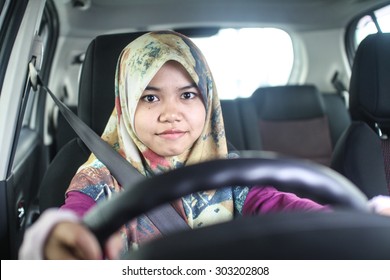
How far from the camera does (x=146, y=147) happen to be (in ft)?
4.33

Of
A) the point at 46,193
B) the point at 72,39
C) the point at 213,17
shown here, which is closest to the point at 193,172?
the point at 46,193

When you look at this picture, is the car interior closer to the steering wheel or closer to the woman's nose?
the steering wheel

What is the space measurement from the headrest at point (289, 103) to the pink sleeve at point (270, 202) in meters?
1.98

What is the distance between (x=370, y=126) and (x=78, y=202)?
1.14 metres

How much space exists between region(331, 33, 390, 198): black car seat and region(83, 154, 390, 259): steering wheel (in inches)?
40.3

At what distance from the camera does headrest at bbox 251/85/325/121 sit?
3232 millimetres

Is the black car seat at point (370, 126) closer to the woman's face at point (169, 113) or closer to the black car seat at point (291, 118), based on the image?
the woman's face at point (169, 113)

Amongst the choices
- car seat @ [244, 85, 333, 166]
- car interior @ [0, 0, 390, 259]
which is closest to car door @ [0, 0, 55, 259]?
car interior @ [0, 0, 390, 259]

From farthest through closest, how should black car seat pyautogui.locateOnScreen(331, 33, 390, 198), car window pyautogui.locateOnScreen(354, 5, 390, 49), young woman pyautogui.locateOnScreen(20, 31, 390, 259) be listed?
Result: 1. car window pyautogui.locateOnScreen(354, 5, 390, 49)
2. black car seat pyautogui.locateOnScreen(331, 33, 390, 198)
3. young woman pyautogui.locateOnScreen(20, 31, 390, 259)

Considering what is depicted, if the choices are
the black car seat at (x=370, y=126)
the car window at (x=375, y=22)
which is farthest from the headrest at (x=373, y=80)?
the car window at (x=375, y=22)

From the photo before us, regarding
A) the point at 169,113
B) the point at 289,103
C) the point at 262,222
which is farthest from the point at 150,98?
the point at 289,103

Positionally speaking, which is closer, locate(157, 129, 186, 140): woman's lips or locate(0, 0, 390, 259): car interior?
locate(0, 0, 390, 259): car interior
